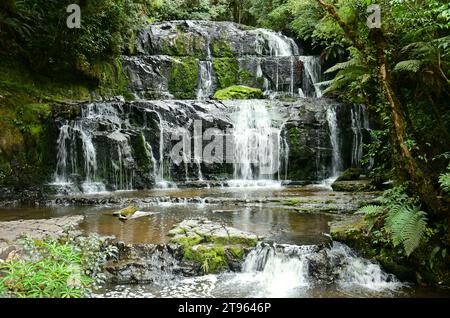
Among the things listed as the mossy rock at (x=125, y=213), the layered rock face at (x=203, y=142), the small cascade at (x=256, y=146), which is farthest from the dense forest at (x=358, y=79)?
the mossy rock at (x=125, y=213)

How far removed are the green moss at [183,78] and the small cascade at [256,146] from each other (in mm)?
4130

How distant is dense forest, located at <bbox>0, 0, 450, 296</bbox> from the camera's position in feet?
17.8

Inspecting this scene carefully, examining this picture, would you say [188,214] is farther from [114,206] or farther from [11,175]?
[11,175]

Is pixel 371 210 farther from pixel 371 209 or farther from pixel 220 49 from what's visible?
pixel 220 49

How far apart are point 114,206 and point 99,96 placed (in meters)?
7.47

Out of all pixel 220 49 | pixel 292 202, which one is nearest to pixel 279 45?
pixel 220 49

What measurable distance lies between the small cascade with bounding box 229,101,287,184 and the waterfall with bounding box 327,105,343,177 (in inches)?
69.8

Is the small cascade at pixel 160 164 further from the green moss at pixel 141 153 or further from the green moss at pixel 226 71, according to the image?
the green moss at pixel 226 71

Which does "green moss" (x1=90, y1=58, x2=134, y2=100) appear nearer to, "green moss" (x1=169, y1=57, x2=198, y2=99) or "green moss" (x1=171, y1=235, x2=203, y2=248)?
"green moss" (x1=169, y1=57, x2=198, y2=99)

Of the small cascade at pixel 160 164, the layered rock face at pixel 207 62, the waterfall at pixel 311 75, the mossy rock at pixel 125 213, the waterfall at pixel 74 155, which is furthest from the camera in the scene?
the waterfall at pixel 311 75

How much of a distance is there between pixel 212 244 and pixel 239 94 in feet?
36.1

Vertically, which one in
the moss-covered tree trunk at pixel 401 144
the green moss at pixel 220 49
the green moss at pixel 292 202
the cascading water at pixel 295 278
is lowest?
the cascading water at pixel 295 278

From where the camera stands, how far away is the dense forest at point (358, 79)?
213 inches

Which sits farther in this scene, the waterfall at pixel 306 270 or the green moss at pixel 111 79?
the green moss at pixel 111 79
